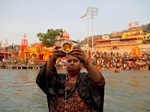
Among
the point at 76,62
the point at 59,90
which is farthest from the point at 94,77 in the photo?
the point at 59,90

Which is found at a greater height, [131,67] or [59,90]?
[59,90]

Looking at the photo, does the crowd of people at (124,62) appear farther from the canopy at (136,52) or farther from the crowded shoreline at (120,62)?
the canopy at (136,52)

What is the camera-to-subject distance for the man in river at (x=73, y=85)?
2307 mm

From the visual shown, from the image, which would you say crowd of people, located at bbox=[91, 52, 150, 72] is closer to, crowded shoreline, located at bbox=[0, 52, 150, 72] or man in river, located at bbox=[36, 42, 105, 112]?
crowded shoreline, located at bbox=[0, 52, 150, 72]

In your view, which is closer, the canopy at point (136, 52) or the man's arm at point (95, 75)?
the man's arm at point (95, 75)

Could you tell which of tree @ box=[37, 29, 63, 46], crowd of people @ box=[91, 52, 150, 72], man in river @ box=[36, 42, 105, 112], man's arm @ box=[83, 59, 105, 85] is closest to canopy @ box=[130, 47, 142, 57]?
crowd of people @ box=[91, 52, 150, 72]

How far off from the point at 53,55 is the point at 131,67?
53085 mm

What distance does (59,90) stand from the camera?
8.25 ft

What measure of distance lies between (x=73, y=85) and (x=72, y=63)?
299mm

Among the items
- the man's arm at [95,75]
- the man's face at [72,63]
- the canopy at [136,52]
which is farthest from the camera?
the canopy at [136,52]

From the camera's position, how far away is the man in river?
231 cm

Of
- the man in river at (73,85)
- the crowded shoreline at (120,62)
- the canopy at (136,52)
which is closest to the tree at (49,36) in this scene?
the crowded shoreline at (120,62)

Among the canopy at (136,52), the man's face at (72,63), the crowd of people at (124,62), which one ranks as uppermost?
the man's face at (72,63)

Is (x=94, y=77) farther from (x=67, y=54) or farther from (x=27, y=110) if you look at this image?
(x=27, y=110)
